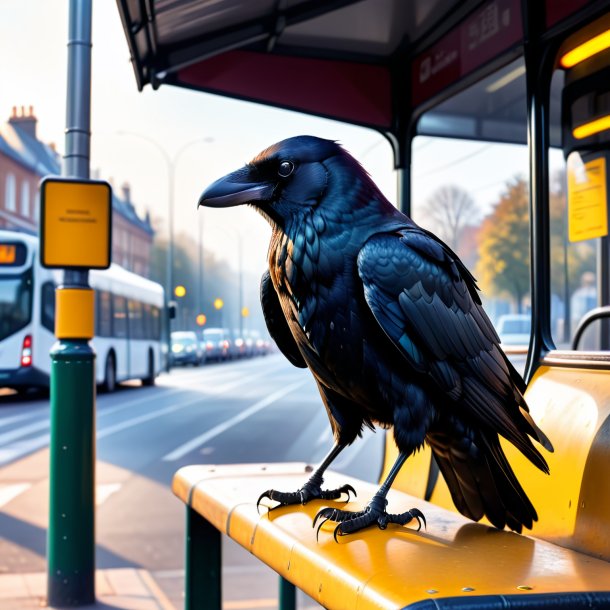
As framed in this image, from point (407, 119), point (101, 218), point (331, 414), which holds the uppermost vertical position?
point (407, 119)

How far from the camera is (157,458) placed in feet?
34.6

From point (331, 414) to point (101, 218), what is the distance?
3.07 metres

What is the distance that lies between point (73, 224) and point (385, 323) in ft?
11.0

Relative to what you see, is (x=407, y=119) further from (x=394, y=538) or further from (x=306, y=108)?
(x=394, y=538)

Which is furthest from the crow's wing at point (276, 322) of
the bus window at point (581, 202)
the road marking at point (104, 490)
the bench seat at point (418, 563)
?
the road marking at point (104, 490)

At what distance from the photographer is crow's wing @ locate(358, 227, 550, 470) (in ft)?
5.93

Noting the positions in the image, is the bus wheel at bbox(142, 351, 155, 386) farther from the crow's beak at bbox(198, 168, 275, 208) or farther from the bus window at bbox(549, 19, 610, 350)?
the crow's beak at bbox(198, 168, 275, 208)

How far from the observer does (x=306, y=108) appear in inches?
165

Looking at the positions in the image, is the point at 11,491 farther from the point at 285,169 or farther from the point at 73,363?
the point at 285,169

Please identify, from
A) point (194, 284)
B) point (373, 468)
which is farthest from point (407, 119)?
point (194, 284)

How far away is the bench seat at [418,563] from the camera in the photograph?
57.9 inches

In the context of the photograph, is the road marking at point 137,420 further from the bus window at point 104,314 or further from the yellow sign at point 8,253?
the yellow sign at point 8,253

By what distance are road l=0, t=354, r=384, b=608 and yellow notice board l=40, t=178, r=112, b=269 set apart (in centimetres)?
175

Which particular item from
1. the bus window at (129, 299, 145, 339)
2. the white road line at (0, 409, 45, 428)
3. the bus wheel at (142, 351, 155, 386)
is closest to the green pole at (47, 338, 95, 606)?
the white road line at (0, 409, 45, 428)
